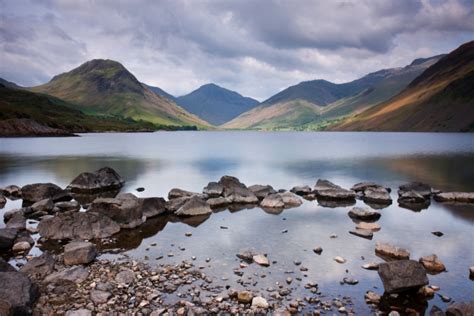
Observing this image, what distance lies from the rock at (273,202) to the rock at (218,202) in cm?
366

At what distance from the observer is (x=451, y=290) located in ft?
56.4

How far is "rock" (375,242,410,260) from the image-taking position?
21.4 meters

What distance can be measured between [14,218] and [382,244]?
91.0ft

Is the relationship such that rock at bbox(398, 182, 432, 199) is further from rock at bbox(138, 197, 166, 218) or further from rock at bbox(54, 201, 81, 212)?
rock at bbox(54, 201, 81, 212)

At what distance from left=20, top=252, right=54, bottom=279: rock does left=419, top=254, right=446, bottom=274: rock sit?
20308mm

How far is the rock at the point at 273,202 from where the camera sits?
35597 millimetres

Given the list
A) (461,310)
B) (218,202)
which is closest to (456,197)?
(218,202)

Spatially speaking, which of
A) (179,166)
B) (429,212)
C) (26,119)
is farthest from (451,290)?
(26,119)

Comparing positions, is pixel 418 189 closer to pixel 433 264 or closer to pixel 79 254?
pixel 433 264

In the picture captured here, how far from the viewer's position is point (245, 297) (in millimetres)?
15734

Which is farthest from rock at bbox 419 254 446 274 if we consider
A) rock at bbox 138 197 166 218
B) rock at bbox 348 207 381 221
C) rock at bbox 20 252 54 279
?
rock at bbox 138 197 166 218

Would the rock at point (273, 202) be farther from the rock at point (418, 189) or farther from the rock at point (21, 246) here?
the rock at point (21, 246)

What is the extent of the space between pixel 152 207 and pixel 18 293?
677 inches

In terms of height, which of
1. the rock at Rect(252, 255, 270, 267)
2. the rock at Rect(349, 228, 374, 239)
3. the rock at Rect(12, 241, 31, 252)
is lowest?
the rock at Rect(12, 241, 31, 252)
